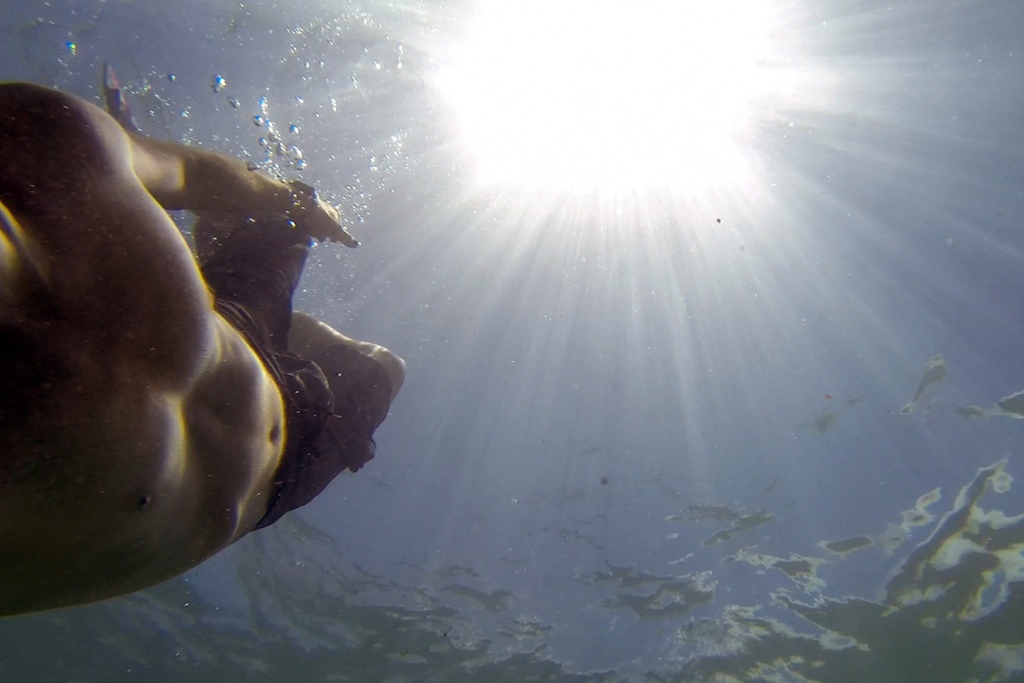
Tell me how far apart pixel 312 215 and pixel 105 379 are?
2176 mm

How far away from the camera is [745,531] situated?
13789 mm

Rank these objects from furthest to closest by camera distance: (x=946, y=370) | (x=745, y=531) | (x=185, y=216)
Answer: (x=745, y=531)
(x=946, y=370)
(x=185, y=216)

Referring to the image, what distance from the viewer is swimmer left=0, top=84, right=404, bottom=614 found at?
1255 mm

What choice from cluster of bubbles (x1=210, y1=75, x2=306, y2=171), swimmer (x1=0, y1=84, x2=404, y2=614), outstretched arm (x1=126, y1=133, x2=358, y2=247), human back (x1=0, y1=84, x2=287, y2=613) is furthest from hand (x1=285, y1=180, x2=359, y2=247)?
cluster of bubbles (x1=210, y1=75, x2=306, y2=171)

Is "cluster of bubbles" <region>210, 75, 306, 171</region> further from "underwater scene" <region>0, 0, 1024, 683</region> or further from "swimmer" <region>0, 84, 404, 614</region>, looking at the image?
"swimmer" <region>0, 84, 404, 614</region>

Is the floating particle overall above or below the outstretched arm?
above

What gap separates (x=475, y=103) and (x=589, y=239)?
312 cm

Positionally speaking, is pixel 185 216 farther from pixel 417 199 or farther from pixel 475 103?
pixel 475 103

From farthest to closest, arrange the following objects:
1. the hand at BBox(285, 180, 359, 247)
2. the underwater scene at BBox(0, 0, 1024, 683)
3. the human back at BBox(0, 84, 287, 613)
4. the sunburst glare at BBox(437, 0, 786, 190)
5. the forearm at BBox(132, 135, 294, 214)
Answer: the underwater scene at BBox(0, 0, 1024, 683), the sunburst glare at BBox(437, 0, 786, 190), the hand at BBox(285, 180, 359, 247), the forearm at BBox(132, 135, 294, 214), the human back at BBox(0, 84, 287, 613)

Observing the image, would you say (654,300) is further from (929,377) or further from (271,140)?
(271,140)

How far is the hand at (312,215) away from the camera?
10.5 feet

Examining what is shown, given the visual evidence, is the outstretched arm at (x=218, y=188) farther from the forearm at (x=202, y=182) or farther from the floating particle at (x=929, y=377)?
the floating particle at (x=929, y=377)

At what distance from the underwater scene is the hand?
6.19 meters

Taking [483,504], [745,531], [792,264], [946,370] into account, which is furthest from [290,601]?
[946,370]
